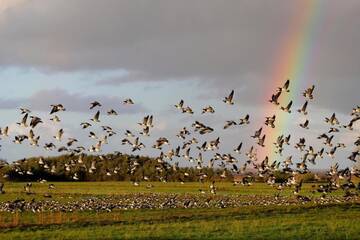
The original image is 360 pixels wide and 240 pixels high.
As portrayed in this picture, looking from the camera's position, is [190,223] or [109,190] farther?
[109,190]

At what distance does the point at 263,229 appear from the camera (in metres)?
45.7

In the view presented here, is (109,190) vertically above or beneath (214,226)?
above

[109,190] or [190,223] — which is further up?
[109,190]

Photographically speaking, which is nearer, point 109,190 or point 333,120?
point 333,120

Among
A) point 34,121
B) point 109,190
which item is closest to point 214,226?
point 34,121

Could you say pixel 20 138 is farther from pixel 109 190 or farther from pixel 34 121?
pixel 109 190

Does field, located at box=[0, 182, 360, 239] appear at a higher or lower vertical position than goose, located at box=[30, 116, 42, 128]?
lower

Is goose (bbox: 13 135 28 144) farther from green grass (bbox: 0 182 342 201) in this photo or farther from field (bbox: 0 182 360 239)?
green grass (bbox: 0 182 342 201)

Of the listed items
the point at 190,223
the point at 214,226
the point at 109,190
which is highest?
the point at 109,190

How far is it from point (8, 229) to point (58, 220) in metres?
6.34

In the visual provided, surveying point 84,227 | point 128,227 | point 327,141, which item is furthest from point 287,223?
point 84,227

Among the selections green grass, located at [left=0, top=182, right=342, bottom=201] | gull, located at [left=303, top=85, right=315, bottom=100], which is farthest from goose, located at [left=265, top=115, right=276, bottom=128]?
green grass, located at [left=0, top=182, right=342, bottom=201]

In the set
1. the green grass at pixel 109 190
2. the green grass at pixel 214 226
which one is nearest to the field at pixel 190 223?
the green grass at pixel 214 226

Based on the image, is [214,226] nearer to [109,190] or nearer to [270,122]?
[270,122]
